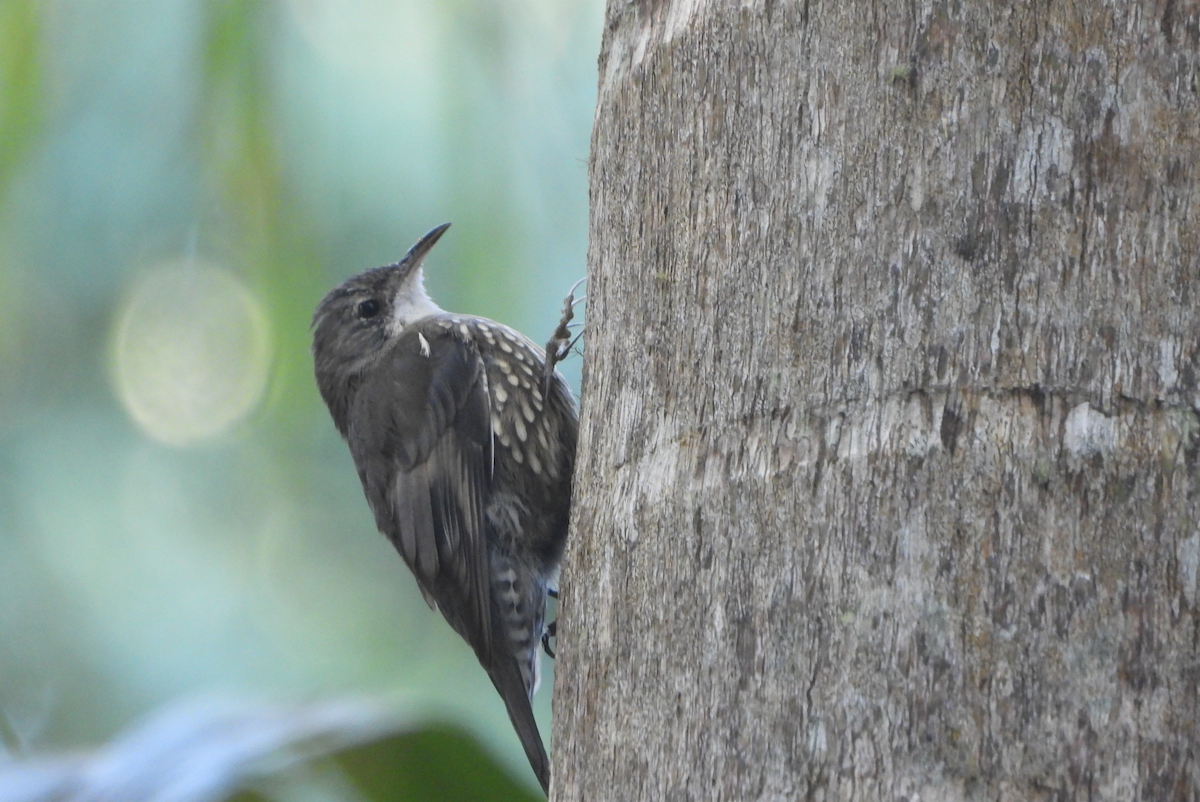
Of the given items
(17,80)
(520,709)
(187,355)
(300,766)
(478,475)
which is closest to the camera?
(300,766)

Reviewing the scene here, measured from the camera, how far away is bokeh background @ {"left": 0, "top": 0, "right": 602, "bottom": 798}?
4094 mm

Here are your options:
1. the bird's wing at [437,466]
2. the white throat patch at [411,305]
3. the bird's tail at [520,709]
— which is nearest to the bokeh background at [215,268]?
the white throat patch at [411,305]

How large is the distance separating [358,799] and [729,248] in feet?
6.20

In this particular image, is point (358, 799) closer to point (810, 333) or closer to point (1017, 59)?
point (810, 333)

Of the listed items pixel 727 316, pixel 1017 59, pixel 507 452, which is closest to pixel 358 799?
pixel 507 452

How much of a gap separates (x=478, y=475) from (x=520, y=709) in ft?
2.14

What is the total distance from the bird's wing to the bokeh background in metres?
0.53

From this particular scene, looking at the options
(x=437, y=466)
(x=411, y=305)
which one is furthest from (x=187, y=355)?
(x=437, y=466)

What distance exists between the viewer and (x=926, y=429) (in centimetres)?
159

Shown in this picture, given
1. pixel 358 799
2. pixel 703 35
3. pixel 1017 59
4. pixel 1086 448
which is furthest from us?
pixel 358 799

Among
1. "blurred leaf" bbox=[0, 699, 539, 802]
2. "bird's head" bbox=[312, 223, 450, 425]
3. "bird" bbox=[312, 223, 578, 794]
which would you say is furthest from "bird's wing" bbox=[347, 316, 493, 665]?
"blurred leaf" bbox=[0, 699, 539, 802]

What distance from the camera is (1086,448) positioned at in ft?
4.96

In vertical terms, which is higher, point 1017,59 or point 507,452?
point 1017,59

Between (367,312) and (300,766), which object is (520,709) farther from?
(367,312)
